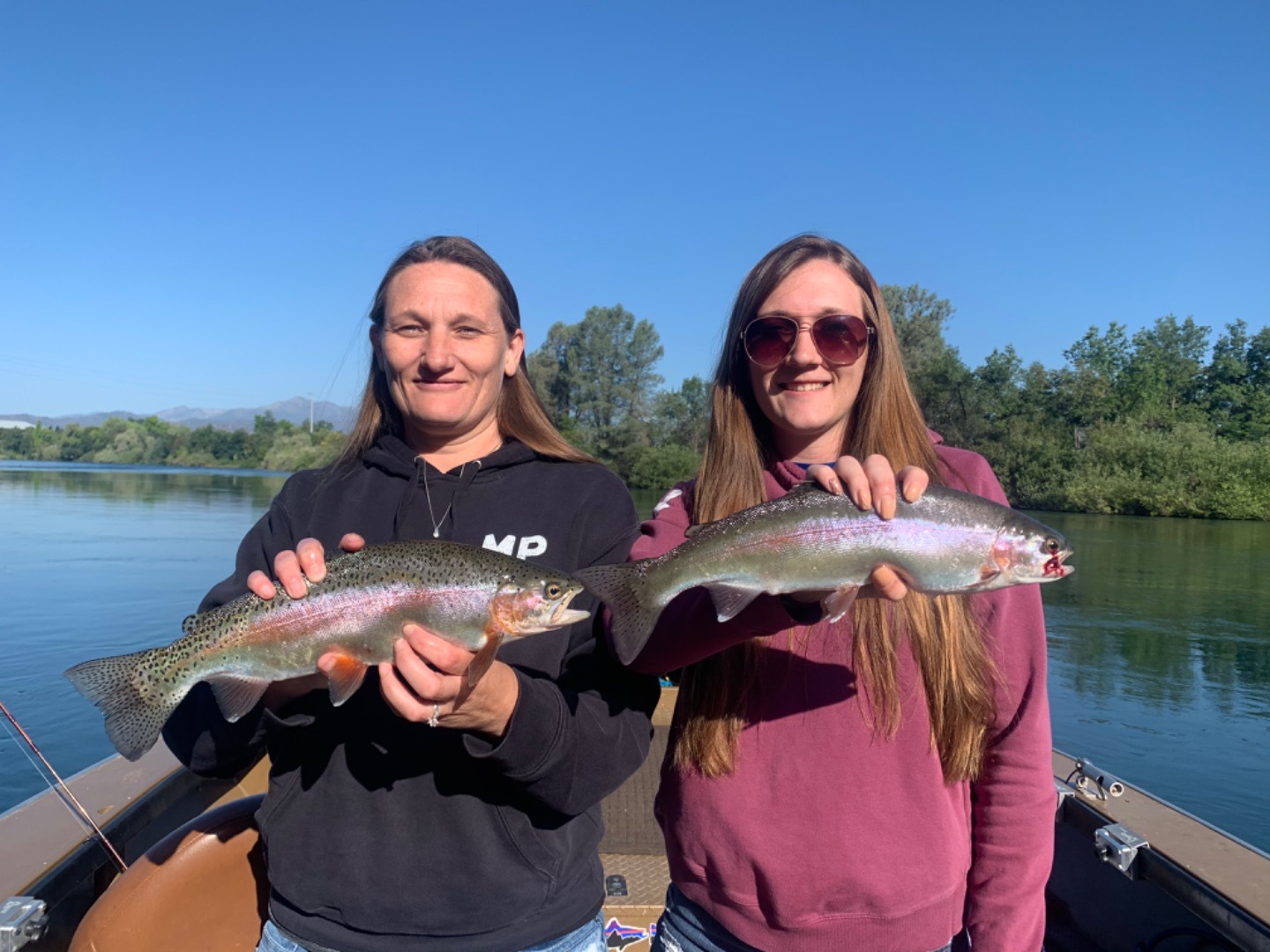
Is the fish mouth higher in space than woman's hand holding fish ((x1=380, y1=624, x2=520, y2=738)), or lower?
higher

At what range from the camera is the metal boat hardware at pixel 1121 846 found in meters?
4.84

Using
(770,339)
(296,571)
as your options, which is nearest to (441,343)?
(296,571)

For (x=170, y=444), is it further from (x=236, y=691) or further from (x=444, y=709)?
(x=444, y=709)

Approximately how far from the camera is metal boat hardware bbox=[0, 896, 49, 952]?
3553 millimetres

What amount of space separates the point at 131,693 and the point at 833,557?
249 cm

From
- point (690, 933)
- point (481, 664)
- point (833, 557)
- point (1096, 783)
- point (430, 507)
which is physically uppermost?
point (430, 507)

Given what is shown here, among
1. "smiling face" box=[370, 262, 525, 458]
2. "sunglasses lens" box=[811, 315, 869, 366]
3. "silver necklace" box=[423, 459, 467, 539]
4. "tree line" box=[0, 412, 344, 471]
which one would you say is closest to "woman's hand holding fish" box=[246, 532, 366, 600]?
"silver necklace" box=[423, 459, 467, 539]

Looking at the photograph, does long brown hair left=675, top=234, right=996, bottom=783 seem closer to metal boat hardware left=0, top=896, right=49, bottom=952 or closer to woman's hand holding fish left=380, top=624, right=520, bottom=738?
woman's hand holding fish left=380, top=624, right=520, bottom=738

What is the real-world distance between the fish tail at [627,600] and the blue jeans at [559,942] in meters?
0.91

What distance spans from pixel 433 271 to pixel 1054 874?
18.7 ft

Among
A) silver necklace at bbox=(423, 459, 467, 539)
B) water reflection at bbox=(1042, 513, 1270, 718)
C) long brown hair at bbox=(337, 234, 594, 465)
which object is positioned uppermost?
long brown hair at bbox=(337, 234, 594, 465)

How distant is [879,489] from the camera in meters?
2.86

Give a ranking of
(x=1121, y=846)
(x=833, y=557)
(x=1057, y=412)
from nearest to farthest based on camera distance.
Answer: (x=833, y=557)
(x=1121, y=846)
(x=1057, y=412)

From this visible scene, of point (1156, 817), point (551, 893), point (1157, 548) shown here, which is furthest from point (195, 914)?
point (1157, 548)
